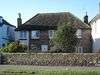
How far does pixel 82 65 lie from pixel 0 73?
14915 mm

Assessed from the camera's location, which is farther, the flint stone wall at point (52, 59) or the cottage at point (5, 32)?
the cottage at point (5, 32)

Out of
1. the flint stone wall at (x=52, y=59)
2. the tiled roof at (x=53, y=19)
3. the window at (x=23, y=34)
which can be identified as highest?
the tiled roof at (x=53, y=19)

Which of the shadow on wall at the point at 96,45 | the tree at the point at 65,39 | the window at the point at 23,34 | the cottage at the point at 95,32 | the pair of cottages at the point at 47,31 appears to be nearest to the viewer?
the tree at the point at 65,39

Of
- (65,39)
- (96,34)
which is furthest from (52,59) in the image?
(96,34)

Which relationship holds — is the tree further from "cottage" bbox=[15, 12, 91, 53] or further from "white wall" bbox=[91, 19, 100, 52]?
"cottage" bbox=[15, 12, 91, 53]

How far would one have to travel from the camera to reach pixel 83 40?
229ft

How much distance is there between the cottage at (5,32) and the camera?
7888cm

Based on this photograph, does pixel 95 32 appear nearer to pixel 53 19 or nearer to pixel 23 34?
pixel 53 19

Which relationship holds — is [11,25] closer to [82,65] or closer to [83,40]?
[83,40]

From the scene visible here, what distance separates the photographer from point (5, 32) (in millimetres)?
81188

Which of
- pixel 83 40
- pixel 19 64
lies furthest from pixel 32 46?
pixel 19 64

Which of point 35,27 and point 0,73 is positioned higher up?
point 35,27

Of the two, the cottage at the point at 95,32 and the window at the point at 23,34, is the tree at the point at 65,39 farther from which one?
the window at the point at 23,34

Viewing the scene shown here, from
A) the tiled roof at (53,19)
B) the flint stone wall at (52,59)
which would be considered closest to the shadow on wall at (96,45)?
the tiled roof at (53,19)
